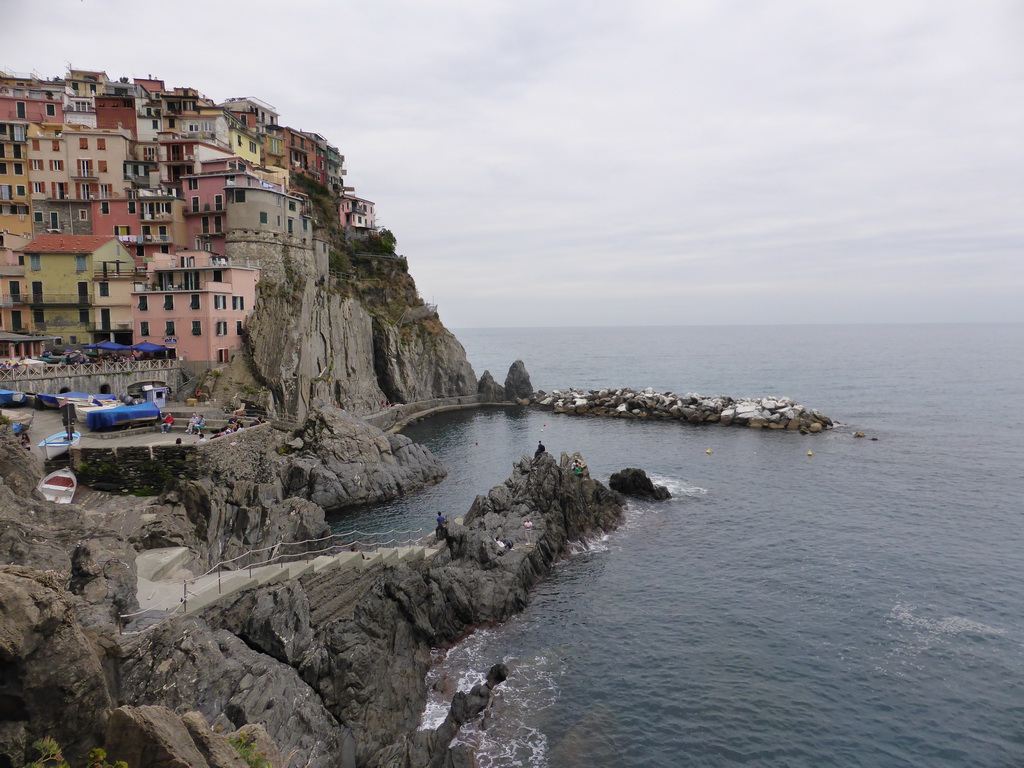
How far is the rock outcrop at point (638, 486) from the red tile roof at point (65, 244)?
56.4m

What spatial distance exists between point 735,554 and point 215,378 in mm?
47251

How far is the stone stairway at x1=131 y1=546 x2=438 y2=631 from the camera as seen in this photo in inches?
902

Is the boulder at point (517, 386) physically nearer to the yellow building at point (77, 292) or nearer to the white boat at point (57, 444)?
the yellow building at point (77, 292)

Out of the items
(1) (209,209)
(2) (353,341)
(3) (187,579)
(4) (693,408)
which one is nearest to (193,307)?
(1) (209,209)

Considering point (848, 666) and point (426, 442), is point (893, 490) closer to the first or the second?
point (848, 666)

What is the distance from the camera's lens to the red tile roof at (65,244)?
209ft

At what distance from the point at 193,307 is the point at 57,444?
25.2 meters

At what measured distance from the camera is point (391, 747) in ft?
72.9

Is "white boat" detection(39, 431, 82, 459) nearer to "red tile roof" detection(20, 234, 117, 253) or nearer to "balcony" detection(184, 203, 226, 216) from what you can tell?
"red tile roof" detection(20, 234, 117, 253)

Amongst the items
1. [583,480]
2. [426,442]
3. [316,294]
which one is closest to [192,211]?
[316,294]

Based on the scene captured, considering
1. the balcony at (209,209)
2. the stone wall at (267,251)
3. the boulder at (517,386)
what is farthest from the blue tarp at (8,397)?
the boulder at (517,386)

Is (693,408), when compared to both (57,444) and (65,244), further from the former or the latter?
(65,244)

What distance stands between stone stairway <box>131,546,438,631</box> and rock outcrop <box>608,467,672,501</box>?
27830 mm

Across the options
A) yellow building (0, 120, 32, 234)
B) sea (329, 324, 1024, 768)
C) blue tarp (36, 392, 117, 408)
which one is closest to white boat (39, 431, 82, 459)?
blue tarp (36, 392, 117, 408)
